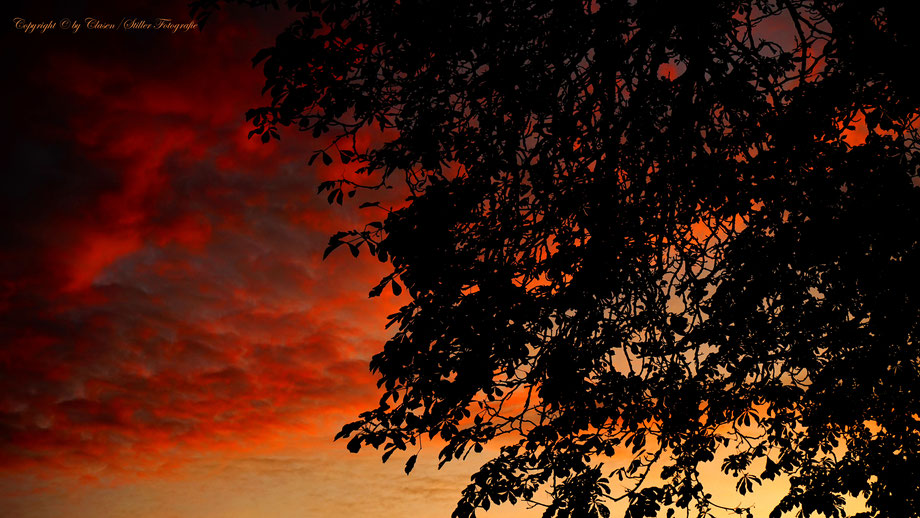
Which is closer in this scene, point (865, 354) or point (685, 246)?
point (865, 354)

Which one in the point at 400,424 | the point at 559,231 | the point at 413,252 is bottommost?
the point at 400,424

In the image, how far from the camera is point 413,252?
5129mm

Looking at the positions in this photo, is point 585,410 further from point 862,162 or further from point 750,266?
point 862,162

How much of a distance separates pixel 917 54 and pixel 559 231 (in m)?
3.05

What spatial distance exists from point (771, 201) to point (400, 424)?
3.94 metres

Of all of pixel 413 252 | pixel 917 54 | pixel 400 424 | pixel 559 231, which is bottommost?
pixel 400 424

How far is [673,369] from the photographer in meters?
5.78

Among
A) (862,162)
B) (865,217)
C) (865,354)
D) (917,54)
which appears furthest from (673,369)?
(917,54)

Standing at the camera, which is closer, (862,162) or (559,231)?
(862,162)

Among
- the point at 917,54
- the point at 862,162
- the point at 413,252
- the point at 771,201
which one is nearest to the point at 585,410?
the point at 413,252

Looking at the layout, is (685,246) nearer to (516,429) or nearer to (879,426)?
(516,429)

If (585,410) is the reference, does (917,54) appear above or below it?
above

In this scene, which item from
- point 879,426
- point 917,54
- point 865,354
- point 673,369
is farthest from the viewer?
point 879,426

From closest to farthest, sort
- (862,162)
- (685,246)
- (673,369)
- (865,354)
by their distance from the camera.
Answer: (865,354) < (862,162) < (673,369) < (685,246)
